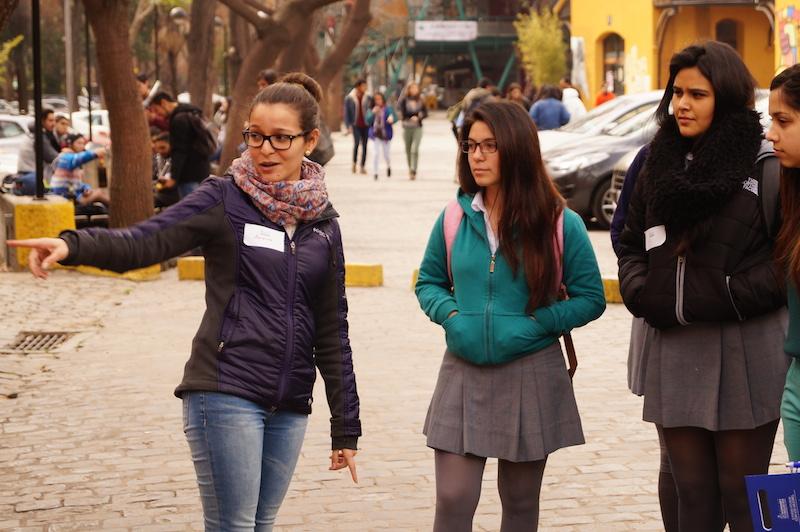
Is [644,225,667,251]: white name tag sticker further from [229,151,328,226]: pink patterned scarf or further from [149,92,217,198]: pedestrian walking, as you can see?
[149,92,217,198]: pedestrian walking

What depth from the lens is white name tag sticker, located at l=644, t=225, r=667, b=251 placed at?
4.31m

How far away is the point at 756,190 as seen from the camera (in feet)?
13.9

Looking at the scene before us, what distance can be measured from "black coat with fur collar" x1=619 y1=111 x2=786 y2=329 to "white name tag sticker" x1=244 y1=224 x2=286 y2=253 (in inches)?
46.8

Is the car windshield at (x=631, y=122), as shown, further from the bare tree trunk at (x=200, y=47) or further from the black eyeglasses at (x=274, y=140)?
the black eyeglasses at (x=274, y=140)

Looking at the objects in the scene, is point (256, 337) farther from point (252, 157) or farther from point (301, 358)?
point (252, 157)

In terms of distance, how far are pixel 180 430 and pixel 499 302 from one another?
3.64 metres

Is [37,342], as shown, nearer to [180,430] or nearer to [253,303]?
[180,430]

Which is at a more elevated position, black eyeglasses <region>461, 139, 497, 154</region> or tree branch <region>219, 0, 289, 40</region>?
tree branch <region>219, 0, 289, 40</region>

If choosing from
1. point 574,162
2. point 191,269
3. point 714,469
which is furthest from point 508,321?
point 574,162

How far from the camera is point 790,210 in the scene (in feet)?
13.5

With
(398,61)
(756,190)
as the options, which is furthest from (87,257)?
(398,61)

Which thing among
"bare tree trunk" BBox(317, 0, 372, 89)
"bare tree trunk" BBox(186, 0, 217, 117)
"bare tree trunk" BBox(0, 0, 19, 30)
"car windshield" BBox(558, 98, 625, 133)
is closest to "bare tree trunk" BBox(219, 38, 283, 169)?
"car windshield" BBox(558, 98, 625, 133)

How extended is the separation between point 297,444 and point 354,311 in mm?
7553

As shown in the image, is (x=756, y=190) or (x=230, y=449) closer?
(x=230, y=449)
